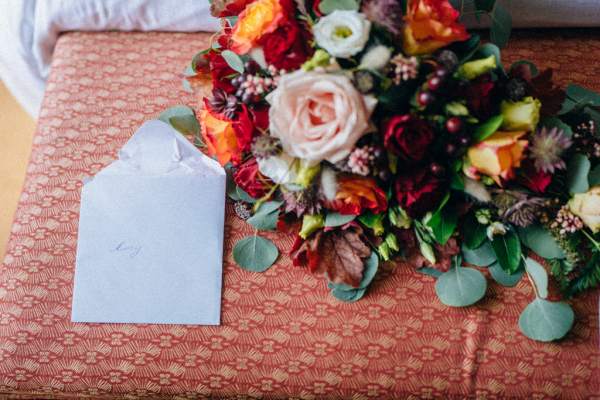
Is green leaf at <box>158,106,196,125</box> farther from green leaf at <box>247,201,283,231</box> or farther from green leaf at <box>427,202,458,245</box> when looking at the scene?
green leaf at <box>427,202,458,245</box>

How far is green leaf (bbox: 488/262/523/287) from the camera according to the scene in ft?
2.87

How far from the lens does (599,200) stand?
31.2 inches

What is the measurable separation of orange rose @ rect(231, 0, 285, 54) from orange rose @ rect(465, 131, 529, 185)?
0.30 m

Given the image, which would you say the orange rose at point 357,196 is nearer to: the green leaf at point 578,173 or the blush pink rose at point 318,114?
the blush pink rose at point 318,114

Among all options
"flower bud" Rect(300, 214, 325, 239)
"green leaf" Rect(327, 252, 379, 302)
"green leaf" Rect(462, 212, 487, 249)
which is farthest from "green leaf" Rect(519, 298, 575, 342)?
"flower bud" Rect(300, 214, 325, 239)

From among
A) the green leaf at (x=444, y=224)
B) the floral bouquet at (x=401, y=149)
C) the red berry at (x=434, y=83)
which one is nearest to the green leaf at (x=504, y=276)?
the floral bouquet at (x=401, y=149)

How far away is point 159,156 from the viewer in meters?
0.96

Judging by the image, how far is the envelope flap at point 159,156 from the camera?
3.13ft

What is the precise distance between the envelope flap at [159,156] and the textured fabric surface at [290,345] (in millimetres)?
108

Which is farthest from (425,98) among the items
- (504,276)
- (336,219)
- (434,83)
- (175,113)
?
(175,113)

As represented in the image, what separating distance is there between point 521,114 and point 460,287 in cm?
27

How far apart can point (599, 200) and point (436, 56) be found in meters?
0.30

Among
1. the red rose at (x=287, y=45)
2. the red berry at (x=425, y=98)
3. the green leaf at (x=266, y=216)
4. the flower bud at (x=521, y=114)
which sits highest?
the red rose at (x=287, y=45)

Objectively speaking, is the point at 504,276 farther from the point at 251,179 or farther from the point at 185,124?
the point at 185,124
